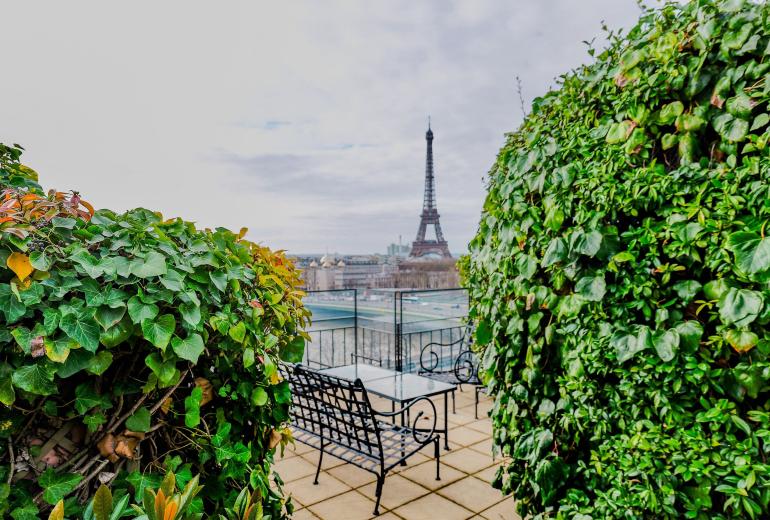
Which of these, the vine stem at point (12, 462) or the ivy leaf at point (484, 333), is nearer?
the vine stem at point (12, 462)

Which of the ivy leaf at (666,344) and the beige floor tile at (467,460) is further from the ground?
the ivy leaf at (666,344)

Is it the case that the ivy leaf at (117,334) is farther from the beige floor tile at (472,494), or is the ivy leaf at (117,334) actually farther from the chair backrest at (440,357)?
the chair backrest at (440,357)

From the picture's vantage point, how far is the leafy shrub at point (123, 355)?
3.24 ft

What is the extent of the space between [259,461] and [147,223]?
35.4 inches

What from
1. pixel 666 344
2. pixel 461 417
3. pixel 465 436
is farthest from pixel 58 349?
pixel 461 417

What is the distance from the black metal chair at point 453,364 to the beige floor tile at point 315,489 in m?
1.60

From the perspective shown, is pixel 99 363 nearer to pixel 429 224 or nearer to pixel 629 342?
pixel 629 342

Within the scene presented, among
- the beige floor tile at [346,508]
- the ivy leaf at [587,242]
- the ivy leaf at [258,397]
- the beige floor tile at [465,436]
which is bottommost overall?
the beige floor tile at [346,508]

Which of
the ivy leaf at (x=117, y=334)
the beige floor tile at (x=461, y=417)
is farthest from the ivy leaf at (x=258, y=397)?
the beige floor tile at (x=461, y=417)

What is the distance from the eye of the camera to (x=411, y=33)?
4648mm

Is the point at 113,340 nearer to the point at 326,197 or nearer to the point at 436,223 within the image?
the point at 326,197

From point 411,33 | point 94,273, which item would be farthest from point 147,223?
point 411,33

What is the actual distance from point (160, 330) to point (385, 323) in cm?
459

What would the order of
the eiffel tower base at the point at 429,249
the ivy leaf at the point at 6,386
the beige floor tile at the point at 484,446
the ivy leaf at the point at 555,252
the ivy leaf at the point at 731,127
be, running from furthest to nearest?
1. the eiffel tower base at the point at 429,249
2. the beige floor tile at the point at 484,446
3. the ivy leaf at the point at 555,252
4. the ivy leaf at the point at 731,127
5. the ivy leaf at the point at 6,386
